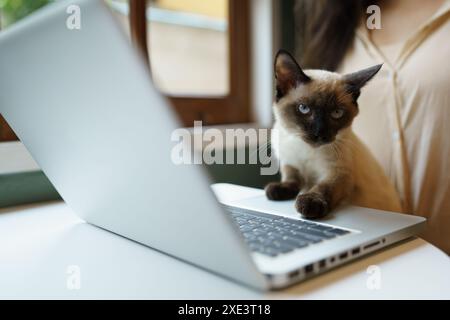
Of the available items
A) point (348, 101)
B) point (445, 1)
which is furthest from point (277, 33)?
point (348, 101)

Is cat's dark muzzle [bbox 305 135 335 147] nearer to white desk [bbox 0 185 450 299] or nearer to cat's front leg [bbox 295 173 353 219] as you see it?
cat's front leg [bbox 295 173 353 219]

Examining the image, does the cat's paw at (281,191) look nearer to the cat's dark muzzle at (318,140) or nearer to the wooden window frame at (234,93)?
the cat's dark muzzle at (318,140)

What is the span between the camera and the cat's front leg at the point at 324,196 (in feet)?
2.33

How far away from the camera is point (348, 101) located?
0.86 metres

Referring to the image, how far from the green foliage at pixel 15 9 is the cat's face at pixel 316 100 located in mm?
811

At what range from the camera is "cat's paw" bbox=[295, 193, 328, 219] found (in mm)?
706

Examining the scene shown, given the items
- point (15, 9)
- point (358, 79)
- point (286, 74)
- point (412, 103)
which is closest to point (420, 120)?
point (412, 103)

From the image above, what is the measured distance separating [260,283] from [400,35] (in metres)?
1.00

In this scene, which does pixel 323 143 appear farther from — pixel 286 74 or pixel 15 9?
pixel 15 9

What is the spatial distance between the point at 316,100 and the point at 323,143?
0.30 feet

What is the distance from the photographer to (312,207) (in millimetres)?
708

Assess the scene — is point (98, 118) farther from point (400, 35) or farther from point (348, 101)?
point (400, 35)

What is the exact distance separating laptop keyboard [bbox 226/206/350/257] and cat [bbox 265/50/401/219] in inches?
3.5

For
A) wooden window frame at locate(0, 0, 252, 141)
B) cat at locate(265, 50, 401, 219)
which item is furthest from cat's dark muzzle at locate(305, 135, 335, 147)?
wooden window frame at locate(0, 0, 252, 141)
